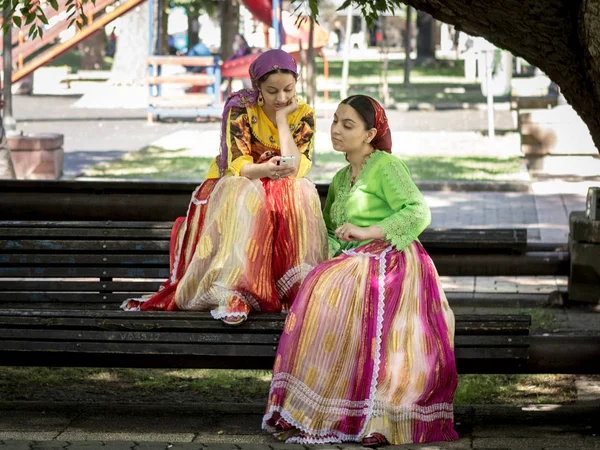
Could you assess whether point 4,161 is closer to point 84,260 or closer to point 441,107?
point 84,260

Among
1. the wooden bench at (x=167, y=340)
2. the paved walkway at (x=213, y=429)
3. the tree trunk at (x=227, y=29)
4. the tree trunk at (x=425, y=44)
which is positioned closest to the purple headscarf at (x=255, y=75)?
the wooden bench at (x=167, y=340)

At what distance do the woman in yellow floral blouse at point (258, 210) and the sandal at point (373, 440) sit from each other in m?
0.79

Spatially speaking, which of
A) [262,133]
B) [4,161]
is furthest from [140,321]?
[4,161]

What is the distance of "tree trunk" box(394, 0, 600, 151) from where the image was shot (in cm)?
559

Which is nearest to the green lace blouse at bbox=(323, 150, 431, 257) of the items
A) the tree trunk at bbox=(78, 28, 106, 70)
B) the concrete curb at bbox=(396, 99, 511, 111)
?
the concrete curb at bbox=(396, 99, 511, 111)

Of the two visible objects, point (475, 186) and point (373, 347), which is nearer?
point (373, 347)

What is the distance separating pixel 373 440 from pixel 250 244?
41.8 inches

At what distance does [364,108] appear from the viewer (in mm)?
5266

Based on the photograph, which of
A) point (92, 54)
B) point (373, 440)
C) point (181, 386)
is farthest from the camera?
point (92, 54)

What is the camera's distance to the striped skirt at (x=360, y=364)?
5062 millimetres

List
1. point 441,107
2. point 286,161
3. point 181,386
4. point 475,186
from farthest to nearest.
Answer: point 441,107, point 475,186, point 181,386, point 286,161

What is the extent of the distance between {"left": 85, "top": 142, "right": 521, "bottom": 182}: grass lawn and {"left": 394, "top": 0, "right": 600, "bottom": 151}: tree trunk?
9.91 metres

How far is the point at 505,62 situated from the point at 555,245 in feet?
65.3

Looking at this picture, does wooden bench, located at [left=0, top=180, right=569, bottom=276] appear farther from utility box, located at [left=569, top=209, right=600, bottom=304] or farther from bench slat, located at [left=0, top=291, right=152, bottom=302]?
utility box, located at [left=569, top=209, right=600, bottom=304]
